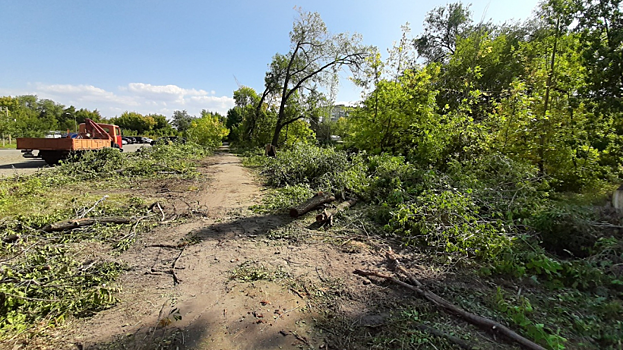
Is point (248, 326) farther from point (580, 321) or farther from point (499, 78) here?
point (499, 78)

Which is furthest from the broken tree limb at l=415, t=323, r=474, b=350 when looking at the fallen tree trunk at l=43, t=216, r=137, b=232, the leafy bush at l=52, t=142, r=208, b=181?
the leafy bush at l=52, t=142, r=208, b=181

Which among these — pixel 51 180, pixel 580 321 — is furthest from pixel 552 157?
pixel 51 180

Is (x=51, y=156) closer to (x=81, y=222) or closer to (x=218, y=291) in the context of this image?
(x=81, y=222)

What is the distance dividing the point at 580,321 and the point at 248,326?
3074mm

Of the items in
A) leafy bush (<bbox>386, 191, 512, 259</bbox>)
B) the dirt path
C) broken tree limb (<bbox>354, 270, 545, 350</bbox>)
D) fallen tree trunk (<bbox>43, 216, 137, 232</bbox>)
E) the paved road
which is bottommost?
the paved road

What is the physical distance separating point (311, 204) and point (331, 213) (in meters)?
0.66

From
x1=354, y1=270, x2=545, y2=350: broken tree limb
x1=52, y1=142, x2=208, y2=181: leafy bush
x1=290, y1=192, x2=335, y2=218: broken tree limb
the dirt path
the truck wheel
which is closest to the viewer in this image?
x1=354, y1=270, x2=545, y2=350: broken tree limb

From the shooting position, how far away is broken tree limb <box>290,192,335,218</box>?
5836 millimetres

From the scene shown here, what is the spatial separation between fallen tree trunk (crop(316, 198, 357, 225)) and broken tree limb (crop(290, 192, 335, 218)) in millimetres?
363

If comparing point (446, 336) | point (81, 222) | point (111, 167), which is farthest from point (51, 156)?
point (446, 336)

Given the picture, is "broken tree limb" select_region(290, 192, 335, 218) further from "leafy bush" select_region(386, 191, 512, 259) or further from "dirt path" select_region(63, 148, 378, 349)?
"leafy bush" select_region(386, 191, 512, 259)

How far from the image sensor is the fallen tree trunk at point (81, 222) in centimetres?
452

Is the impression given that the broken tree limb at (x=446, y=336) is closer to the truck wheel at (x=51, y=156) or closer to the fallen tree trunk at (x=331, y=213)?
the fallen tree trunk at (x=331, y=213)

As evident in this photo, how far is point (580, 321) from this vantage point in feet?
8.22
